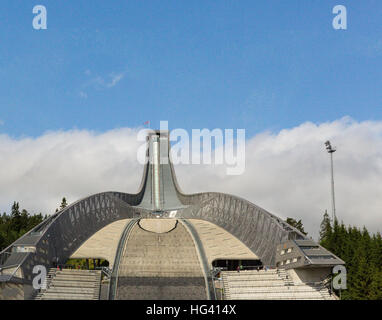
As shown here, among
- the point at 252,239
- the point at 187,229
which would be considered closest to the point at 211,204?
the point at 187,229

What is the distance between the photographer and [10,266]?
33.7 metres

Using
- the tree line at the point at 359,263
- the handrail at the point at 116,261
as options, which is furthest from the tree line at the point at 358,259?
the handrail at the point at 116,261

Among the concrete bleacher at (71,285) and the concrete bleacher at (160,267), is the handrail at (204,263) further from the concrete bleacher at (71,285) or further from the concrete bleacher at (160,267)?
the concrete bleacher at (71,285)

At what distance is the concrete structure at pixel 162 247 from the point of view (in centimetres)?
3691

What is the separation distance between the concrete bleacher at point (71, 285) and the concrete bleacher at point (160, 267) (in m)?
2.05

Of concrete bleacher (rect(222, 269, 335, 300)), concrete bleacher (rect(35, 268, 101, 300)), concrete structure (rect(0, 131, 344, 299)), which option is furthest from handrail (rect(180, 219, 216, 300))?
concrete bleacher (rect(35, 268, 101, 300))

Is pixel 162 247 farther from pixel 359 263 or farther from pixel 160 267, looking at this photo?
pixel 359 263

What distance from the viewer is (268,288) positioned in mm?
37719

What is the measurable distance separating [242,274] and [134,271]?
9620 mm

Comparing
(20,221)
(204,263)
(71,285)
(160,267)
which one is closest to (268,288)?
(204,263)

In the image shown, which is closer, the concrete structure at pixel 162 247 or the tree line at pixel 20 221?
the concrete structure at pixel 162 247
